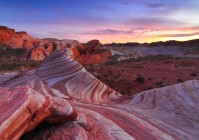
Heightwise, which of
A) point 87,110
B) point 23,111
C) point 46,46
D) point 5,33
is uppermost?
point 23,111

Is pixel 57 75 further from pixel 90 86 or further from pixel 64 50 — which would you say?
pixel 64 50

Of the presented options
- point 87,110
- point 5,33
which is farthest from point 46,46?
point 87,110

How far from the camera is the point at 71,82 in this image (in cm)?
1173

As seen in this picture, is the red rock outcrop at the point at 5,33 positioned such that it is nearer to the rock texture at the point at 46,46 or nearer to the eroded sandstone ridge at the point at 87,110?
the rock texture at the point at 46,46

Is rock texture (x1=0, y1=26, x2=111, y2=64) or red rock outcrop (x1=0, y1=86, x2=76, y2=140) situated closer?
red rock outcrop (x1=0, y1=86, x2=76, y2=140)

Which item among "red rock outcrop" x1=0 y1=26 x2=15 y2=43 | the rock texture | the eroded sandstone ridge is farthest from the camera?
"red rock outcrop" x1=0 y1=26 x2=15 y2=43

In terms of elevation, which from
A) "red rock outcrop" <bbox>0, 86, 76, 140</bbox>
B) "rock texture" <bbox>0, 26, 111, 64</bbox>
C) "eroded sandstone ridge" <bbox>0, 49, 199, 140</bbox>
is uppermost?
"red rock outcrop" <bbox>0, 86, 76, 140</bbox>

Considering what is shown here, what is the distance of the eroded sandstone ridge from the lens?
503 cm

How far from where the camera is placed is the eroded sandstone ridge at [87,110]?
16.5 feet

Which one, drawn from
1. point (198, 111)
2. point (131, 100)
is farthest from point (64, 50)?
point (198, 111)

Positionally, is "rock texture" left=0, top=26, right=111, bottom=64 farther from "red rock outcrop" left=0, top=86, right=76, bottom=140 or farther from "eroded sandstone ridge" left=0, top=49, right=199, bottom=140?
"red rock outcrop" left=0, top=86, right=76, bottom=140

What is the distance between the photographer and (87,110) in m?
7.50

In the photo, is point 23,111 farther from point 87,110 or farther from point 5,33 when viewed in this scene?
point 5,33

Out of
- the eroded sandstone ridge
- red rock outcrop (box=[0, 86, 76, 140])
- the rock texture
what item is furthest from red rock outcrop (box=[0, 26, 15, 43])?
red rock outcrop (box=[0, 86, 76, 140])
